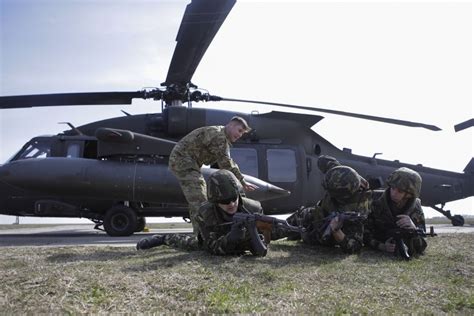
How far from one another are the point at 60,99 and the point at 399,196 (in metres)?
6.81

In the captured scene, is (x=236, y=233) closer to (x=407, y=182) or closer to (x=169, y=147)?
(x=407, y=182)

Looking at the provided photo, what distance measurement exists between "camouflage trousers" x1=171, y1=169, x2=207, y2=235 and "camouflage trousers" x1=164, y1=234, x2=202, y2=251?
0.33m

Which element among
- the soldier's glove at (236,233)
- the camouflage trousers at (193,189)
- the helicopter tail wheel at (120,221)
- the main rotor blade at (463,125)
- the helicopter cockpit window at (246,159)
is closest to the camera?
the soldier's glove at (236,233)

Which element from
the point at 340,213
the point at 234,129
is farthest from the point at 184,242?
the point at 340,213

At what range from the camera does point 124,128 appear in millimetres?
10602

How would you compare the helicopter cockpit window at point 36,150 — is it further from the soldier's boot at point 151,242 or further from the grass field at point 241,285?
the grass field at point 241,285

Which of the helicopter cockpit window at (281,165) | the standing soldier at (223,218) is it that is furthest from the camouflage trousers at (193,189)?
the helicopter cockpit window at (281,165)

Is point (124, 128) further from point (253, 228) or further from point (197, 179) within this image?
point (253, 228)

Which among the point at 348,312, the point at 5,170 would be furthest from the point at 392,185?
the point at 5,170

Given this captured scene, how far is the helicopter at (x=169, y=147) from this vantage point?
9.32 metres

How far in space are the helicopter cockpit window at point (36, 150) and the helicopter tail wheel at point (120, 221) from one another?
196 centimetres

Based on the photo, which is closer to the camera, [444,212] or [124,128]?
[124,128]

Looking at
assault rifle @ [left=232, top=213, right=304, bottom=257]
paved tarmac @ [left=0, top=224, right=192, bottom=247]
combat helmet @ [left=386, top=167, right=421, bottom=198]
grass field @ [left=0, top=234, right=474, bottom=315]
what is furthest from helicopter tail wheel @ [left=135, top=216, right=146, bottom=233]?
combat helmet @ [left=386, top=167, right=421, bottom=198]

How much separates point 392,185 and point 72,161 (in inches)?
264
